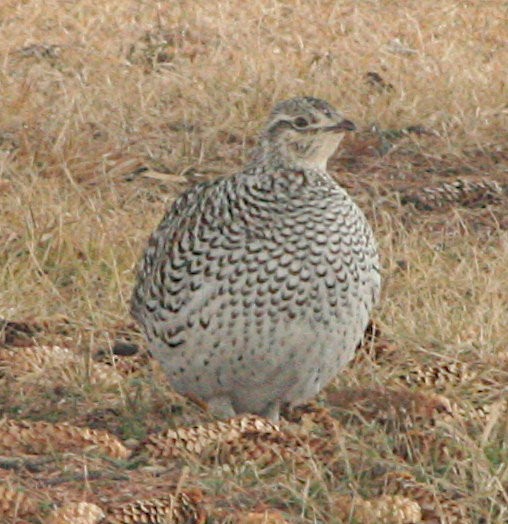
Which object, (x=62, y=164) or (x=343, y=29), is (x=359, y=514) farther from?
(x=343, y=29)

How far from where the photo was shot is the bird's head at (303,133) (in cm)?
475

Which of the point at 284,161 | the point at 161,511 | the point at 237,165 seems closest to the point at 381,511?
the point at 161,511

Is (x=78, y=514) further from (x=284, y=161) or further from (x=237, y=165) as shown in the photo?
(x=237, y=165)

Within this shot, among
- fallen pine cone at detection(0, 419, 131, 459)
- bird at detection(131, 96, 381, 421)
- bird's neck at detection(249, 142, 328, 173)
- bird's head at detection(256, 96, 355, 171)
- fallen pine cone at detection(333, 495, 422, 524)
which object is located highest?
bird's head at detection(256, 96, 355, 171)

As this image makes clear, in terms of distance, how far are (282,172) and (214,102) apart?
11.1 ft

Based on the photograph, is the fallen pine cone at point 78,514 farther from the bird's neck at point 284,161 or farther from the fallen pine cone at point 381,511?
the bird's neck at point 284,161

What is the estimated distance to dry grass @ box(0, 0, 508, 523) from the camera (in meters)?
4.15

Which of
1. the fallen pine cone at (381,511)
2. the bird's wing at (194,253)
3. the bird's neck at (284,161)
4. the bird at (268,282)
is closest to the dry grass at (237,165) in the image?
the fallen pine cone at (381,511)

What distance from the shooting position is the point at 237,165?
755 cm

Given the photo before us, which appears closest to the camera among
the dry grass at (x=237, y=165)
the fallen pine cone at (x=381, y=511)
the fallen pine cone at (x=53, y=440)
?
the fallen pine cone at (x=381, y=511)

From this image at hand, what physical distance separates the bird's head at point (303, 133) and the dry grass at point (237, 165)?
2.33 ft

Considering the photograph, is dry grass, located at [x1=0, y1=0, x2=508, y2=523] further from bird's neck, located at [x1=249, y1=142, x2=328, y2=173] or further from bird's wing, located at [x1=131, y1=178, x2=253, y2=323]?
bird's neck, located at [x1=249, y1=142, x2=328, y2=173]

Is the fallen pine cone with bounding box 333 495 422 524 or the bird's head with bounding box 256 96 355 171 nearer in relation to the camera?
the fallen pine cone with bounding box 333 495 422 524

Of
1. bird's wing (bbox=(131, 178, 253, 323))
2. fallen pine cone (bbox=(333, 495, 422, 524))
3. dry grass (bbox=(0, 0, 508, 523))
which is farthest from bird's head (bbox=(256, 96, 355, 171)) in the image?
fallen pine cone (bbox=(333, 495, 422, 524))
